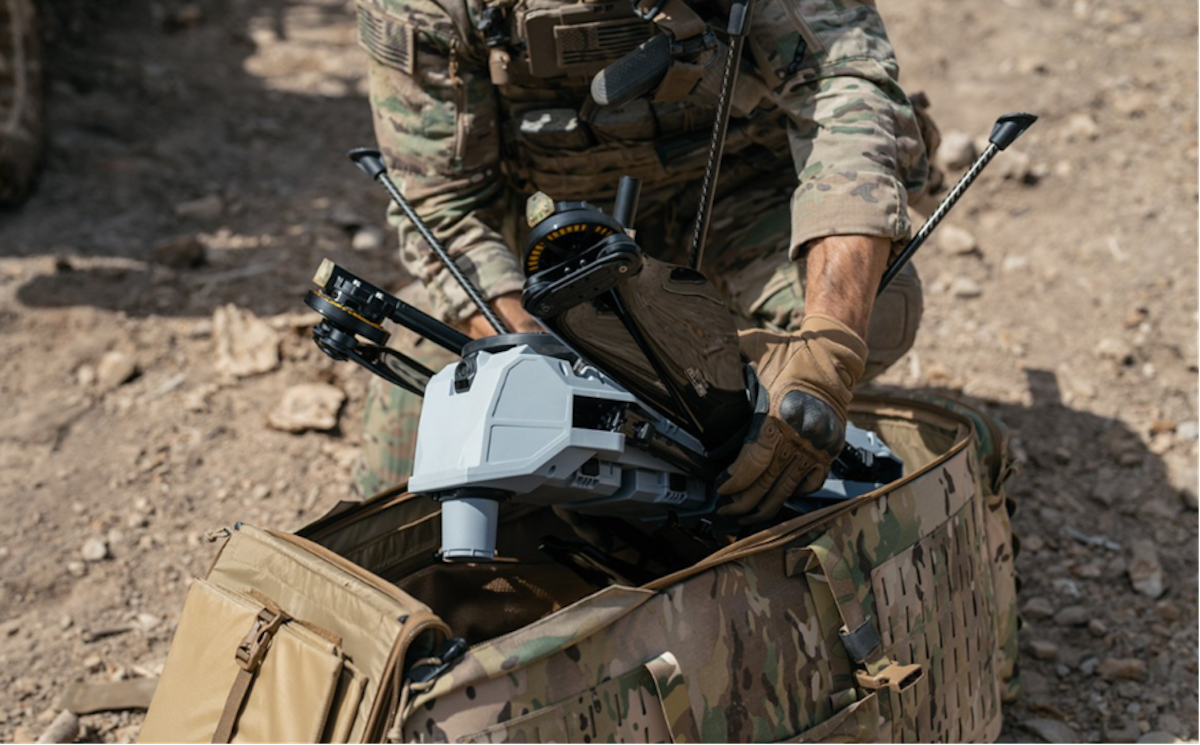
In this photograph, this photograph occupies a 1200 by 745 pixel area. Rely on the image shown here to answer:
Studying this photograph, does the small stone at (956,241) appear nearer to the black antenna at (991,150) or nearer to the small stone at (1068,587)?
the small stone at (1068,587)

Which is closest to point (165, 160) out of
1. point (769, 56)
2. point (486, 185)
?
→ point (486, 185)

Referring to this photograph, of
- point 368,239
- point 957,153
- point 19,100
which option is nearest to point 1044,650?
point 957,153

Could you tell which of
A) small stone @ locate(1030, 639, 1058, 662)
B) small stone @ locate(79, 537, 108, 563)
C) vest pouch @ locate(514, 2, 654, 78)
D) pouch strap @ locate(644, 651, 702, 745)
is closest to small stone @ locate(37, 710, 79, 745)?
small stone @ locate(79, 537, 108, 563)

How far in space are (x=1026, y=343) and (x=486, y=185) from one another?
1710mm

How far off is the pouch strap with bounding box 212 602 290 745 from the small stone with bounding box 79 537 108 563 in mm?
1408

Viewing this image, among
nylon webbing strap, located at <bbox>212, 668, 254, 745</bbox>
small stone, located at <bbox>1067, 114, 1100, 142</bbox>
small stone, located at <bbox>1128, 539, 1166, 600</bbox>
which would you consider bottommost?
small stone, located at <bbox>1128, 539, 1166, 600</bbox>

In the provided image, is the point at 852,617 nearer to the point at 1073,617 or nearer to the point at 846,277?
the point at 846,277

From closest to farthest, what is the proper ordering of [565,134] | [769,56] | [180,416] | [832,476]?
[832,476], [769,56], [565,134], [180,416]

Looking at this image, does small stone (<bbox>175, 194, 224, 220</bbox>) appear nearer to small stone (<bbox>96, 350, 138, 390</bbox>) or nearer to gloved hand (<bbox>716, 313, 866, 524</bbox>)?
small stone (<bbox>96, 350, 138, 390</bbox>)

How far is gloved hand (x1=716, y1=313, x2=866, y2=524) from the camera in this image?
1816 mm

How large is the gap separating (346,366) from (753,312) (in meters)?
1.32

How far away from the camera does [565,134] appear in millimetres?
2529

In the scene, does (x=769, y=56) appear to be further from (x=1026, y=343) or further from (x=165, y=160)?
(x=165, y=160)

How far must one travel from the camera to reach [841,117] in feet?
7.19
